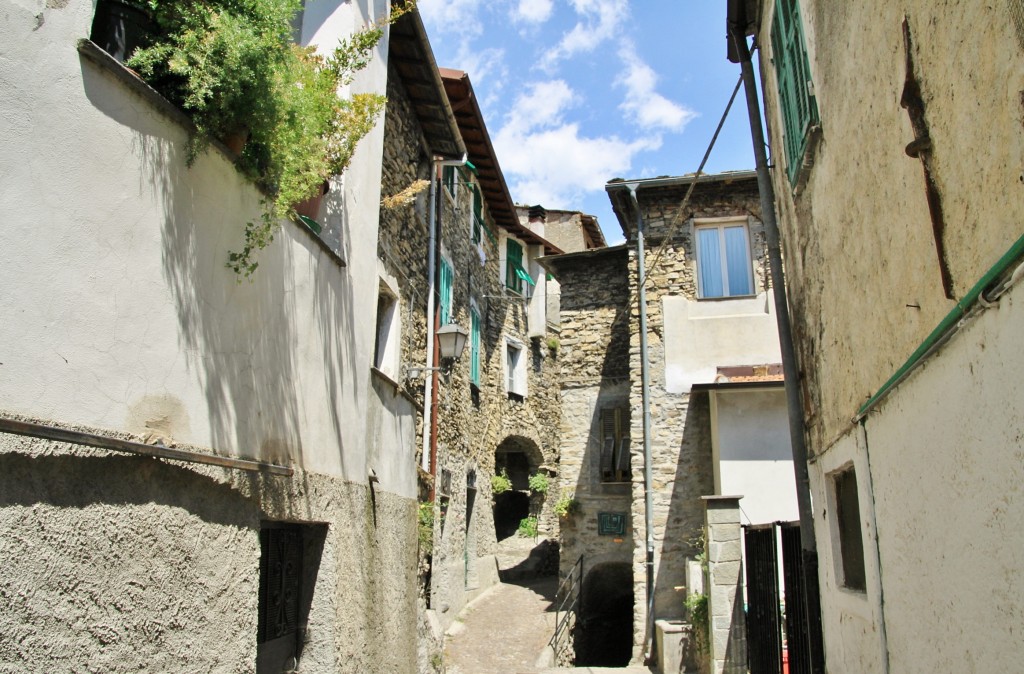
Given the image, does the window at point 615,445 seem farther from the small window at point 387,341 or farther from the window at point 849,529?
the window at point 849,529

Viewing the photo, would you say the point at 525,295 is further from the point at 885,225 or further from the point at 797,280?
the point at 885,225

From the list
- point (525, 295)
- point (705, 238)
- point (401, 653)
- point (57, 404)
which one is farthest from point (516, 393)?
point (57, 404)

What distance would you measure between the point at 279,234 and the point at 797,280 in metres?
3.66

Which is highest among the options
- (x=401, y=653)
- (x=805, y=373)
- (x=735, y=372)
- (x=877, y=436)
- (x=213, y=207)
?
(x=735, y=372)

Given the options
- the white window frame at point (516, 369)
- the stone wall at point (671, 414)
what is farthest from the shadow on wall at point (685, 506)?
the white window frame at point (516, 369)

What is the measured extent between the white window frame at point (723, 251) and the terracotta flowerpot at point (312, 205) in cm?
940

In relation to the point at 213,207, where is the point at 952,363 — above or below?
below

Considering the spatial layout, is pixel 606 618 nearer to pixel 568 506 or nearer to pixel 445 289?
pixel 568 506

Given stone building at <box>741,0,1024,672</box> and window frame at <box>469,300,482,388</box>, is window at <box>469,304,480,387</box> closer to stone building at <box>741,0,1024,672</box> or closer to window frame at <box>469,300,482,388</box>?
window frame at <box>469,300,482,388</box>

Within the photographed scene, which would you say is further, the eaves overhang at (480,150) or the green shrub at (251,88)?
the eaves overhang at (480,150)

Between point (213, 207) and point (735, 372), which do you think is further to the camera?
point (735, 372)

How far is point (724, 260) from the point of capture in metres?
13.4

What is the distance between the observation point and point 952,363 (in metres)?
2.59

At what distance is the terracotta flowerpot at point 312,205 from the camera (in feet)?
15.9
